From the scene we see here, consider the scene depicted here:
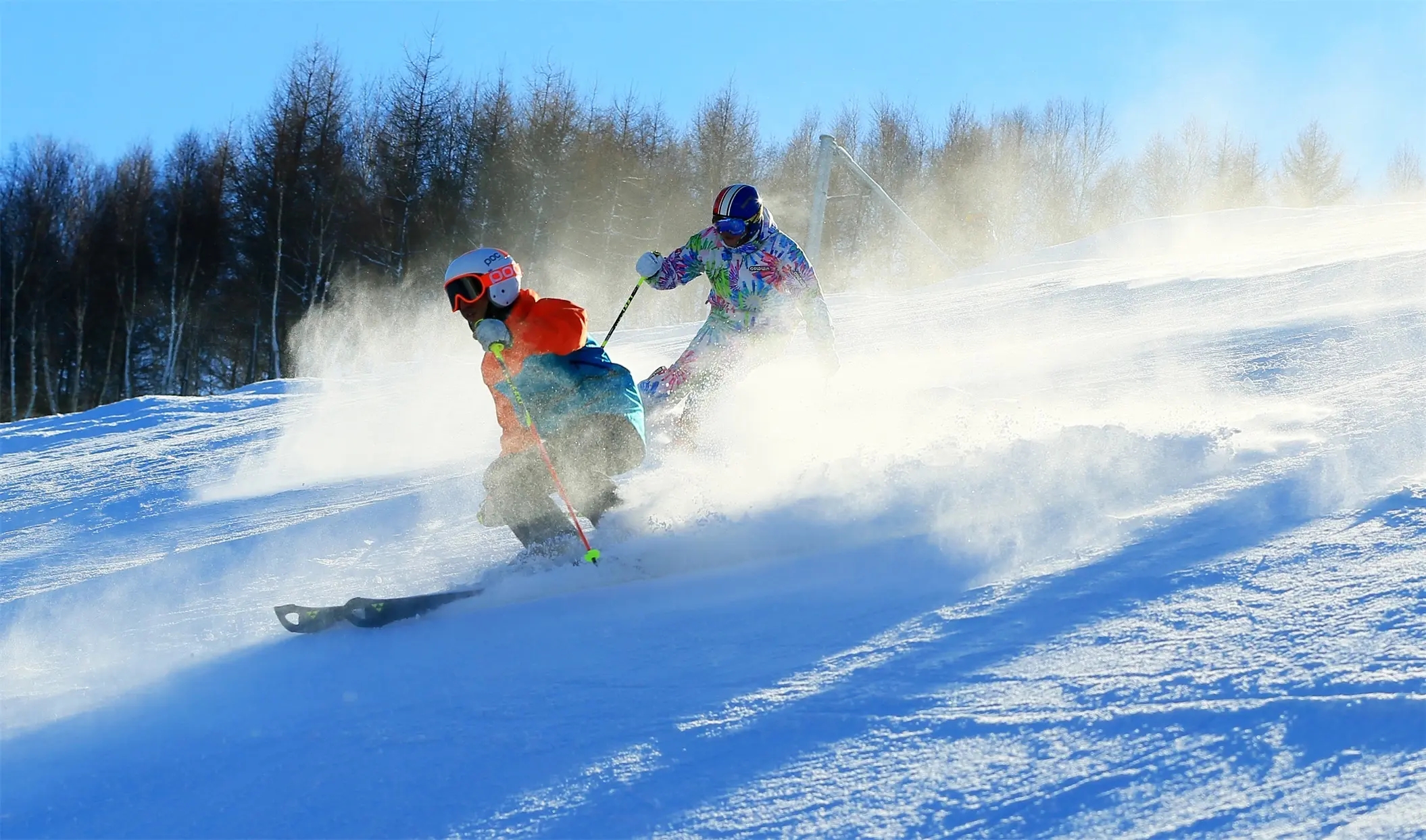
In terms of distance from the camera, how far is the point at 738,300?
245 inches

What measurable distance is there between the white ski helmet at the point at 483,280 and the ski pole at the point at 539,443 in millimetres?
231

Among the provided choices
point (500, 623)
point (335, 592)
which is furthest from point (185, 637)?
point (500, 623)

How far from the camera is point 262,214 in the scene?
26969mm

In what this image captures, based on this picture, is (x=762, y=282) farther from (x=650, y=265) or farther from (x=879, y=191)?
(x=879, y=191)

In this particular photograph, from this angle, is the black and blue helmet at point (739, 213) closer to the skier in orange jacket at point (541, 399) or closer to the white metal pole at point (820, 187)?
the skier in orange jacket at point (541, 399)

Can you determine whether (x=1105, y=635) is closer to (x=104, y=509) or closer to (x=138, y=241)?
(x=104, y=509)

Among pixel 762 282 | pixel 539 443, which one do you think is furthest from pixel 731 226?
pixel 539 443

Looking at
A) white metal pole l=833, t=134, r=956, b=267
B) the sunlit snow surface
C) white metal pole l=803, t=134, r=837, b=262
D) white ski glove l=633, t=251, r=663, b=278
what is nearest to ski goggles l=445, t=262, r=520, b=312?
the sunlit snow surface

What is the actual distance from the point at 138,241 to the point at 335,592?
27585 millimetres

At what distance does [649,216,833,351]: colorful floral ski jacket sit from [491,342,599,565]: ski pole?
201 centimetres

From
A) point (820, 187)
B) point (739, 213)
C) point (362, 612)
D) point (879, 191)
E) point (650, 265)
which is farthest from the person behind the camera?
point (879, 191)

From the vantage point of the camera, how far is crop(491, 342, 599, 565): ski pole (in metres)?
4.22

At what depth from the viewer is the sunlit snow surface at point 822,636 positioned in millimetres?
2453

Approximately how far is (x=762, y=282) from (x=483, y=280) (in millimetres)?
2159
